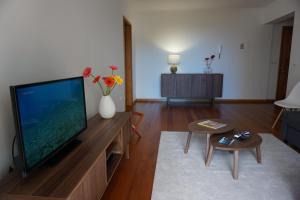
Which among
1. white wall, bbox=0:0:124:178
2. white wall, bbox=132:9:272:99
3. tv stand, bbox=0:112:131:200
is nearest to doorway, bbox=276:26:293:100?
white wall, bbox=132:9:272:99

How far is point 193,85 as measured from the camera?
529cm

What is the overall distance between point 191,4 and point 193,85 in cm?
188

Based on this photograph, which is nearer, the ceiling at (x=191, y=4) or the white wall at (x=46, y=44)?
the white wall at (x=46, y=44)

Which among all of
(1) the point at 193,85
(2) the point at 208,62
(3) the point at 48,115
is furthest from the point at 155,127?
(2) the point at 208,62

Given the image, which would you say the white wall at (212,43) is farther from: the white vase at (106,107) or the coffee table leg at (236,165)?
the coffee table leg at (236,165)

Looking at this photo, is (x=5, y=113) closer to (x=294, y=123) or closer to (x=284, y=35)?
(x=294, y=123)

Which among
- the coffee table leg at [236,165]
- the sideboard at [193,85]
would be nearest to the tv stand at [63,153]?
the coffee table leg at [236,165]

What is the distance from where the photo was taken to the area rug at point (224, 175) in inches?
72.9

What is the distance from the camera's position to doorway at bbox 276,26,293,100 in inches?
212

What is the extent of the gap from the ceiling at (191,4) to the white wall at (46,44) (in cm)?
216

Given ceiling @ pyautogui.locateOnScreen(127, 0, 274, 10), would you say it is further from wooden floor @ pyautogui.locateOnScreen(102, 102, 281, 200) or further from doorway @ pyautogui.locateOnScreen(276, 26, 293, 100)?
wooden floor @ pyautogui.locateOnScreen(102, 102, 281, 200)

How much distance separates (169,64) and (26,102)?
16.0 ft

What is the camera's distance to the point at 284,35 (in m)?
5.40

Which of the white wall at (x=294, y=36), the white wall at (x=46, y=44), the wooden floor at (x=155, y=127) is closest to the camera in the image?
the white wall at (x=46, y=44)
